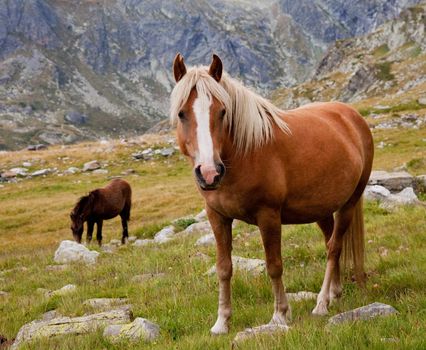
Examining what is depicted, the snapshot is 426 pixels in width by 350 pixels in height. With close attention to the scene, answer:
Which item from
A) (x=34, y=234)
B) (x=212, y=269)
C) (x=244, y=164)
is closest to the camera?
(x=244, y=164)

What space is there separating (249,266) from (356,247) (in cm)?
208

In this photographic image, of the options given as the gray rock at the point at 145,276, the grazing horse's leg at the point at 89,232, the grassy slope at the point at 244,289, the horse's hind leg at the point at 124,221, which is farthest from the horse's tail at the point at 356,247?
the grazing horse's leg at the point at 89,232

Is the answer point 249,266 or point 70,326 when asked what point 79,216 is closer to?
point 249,266

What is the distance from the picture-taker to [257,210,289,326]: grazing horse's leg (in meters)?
6.10

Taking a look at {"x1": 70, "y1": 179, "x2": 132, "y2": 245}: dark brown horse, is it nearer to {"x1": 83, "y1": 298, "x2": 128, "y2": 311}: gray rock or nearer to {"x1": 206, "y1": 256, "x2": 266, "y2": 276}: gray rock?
{"x1": 206, "y1": 256, "x2": 266, "y2": 276}: gray rock

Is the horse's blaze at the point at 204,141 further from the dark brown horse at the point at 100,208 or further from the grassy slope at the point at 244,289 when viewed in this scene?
the dark brown horse at the point at 100,208

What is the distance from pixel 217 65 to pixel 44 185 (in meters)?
43.2

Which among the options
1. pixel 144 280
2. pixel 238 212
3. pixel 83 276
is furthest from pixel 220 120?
pixel 83 276

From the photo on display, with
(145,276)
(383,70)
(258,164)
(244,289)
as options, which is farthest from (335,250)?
(383,70)

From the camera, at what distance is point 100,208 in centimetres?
2214

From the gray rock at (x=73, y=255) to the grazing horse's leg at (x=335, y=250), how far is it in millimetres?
8107

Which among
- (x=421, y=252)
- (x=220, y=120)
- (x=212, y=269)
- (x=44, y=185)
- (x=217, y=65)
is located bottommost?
(x=44, y=185)

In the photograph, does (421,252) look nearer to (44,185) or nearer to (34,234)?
(34,234)

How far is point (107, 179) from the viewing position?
45.8m
